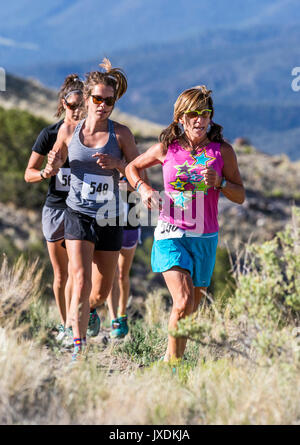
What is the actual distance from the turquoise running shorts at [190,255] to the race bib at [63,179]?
1080 mm

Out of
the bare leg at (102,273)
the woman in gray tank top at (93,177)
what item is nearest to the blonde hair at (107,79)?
the woman in gray tank top at (93,177)

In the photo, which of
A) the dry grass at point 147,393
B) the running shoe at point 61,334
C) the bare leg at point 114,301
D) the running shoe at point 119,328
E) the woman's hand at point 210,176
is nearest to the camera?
the dry grass at point 147,393

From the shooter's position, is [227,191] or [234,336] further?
[234,336]

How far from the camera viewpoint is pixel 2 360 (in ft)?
11.0

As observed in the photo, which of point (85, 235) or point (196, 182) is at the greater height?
point (196, 182)

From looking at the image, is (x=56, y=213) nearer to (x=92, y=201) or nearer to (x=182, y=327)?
(x=92, y=201)

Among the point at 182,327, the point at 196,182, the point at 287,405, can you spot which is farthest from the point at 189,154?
the point at 287,405

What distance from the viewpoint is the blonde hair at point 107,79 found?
456cm

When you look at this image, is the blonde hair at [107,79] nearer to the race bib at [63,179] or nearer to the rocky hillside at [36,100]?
the race bib at [63,179]

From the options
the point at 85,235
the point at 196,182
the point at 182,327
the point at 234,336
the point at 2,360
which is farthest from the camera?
the point at 234,336

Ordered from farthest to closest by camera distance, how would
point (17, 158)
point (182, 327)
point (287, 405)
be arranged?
point (17, 158) < point (182, 327) < point (287, 405)

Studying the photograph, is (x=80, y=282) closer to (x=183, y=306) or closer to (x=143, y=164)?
(x=183, y=306)

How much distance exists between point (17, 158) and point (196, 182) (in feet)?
62.7

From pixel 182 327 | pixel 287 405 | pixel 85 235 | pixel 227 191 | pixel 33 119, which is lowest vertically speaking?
pixel 287 405
